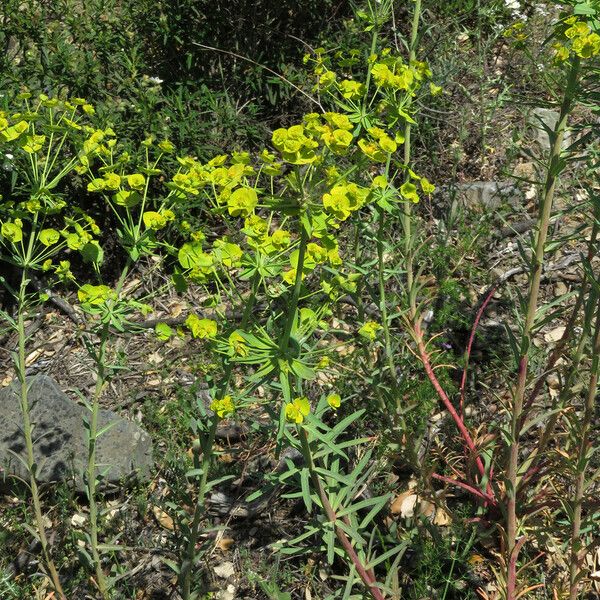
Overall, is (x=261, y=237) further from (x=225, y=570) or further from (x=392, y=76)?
(x=225, y=570)

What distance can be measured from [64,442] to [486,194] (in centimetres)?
253

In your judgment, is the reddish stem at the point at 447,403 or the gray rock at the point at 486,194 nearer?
the reddish stem at the point at 447,403

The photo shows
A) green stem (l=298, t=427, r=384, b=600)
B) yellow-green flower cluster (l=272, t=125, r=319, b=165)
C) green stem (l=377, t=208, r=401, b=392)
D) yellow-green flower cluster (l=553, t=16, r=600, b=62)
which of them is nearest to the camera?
yellow-green flower cluster (l=272, t=125, r=319, b=165)

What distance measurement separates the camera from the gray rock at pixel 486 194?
429 centimetres

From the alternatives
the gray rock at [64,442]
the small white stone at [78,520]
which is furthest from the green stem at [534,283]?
the small white stone at [78,520]

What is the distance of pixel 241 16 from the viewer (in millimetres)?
4863

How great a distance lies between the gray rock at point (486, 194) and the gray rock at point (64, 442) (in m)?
2.14

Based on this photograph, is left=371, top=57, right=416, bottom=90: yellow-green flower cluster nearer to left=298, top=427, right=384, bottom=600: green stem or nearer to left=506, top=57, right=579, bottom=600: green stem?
left=506, top=57, right=579, bottom=600: green stem

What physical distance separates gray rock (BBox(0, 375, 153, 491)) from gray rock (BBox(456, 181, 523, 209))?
2139 millimetres

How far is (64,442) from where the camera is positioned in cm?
340

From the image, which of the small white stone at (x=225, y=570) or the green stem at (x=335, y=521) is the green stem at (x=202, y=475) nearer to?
the green stem at (x=335, y=521)

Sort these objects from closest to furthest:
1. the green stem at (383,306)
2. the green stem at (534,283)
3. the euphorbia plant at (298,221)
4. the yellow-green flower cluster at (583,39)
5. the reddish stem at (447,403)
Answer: the euphorbia plant at (298,221) < the yellow-green flower cluster at (583,39) < the green stem at (534,283) < the green stem at (383,306) < the reddish stem at (447,403)

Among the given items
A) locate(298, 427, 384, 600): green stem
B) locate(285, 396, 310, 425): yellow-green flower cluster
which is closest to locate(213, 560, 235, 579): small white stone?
locate(298, 427, 384, 600): green stem

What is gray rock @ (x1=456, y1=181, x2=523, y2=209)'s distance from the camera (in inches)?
169
